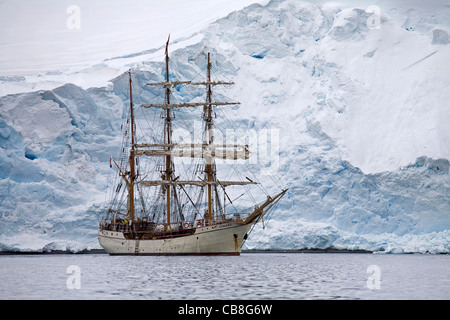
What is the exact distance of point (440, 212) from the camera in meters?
38.5

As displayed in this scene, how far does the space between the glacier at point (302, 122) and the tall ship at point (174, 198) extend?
143 cm

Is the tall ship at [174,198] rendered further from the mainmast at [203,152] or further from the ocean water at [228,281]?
the ocean water at [228,281]

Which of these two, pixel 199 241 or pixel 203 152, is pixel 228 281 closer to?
pixel 199 241

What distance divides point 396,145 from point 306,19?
41.4ft

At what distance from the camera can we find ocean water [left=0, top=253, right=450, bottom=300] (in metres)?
17.3

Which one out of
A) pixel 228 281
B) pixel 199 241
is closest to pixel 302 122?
pixel 199 241

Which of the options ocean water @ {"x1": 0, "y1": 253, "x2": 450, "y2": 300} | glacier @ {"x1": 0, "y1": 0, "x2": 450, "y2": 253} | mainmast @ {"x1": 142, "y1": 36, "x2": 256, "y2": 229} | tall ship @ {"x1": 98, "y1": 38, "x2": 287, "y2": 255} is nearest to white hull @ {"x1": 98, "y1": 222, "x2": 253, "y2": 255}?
tall ship @ {"x1": 98, "y1": 38, "x2": 287, "y2": 255}

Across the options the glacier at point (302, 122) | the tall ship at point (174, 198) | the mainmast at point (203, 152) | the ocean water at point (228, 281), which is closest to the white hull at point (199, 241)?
the tall ship at point (174, 198)

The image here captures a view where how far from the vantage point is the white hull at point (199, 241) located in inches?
1457

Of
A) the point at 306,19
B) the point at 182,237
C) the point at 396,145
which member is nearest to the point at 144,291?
the point at 182,237

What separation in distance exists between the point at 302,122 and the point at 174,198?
997 centimetres

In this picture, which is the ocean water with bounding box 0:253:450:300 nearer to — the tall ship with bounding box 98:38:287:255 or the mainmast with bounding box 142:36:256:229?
the tall ship with bounding box 98:38:287:255

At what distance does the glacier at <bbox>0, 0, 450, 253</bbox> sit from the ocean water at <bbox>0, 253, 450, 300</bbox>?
10.6m
